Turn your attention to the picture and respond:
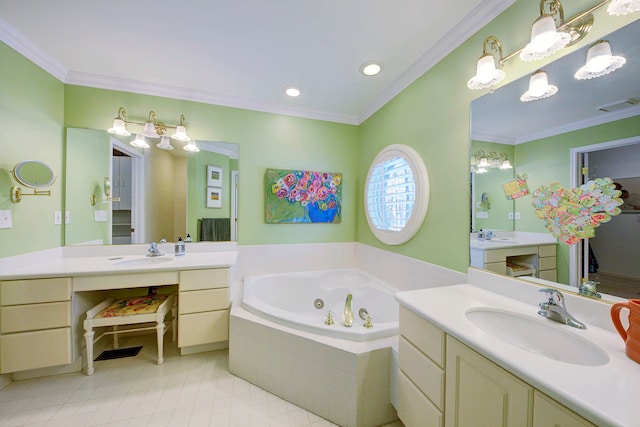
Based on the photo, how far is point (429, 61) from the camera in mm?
1677

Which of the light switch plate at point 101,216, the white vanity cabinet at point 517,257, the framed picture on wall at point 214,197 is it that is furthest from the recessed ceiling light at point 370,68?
the light switch plate at point 101,216

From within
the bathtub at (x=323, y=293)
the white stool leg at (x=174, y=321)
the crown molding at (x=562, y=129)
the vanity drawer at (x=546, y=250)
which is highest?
the crown molding at (x=562, y=129)

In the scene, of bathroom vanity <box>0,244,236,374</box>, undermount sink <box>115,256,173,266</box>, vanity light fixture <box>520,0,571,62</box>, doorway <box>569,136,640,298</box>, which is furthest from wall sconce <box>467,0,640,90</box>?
undermount sink <box>115,256,173,266</box>

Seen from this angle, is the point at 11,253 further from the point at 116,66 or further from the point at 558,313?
the point at 558,313

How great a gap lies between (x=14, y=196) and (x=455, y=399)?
9.36ft

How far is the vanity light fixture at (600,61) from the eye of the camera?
0.89m

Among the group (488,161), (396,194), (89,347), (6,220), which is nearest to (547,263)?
(488,161)

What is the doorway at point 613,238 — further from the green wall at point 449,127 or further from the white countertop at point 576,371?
the green wall at point 449,127

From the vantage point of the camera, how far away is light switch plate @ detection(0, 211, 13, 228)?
1513mm

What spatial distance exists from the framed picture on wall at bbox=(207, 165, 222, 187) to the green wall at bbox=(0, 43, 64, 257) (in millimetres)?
1145

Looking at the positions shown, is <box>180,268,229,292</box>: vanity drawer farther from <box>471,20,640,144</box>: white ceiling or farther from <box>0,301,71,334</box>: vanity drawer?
<box>471,20,640,144</box>: white ceiling

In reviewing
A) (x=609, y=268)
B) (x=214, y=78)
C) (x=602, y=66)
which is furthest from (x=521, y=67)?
(x=214, y=78)

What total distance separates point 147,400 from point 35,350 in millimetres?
831

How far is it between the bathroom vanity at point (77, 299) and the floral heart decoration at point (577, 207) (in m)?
2.03
